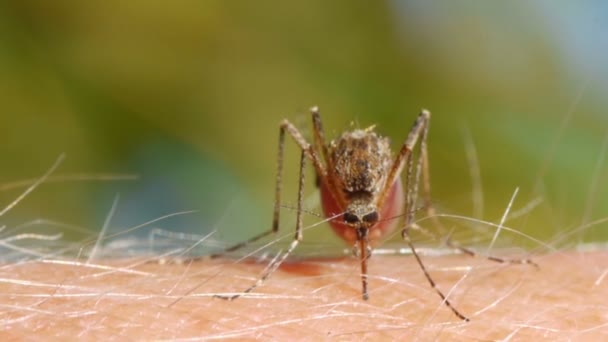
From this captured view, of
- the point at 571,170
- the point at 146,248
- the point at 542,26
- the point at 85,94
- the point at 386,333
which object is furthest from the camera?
the point at 542,26

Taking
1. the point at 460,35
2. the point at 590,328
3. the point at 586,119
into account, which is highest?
the point at 460,35

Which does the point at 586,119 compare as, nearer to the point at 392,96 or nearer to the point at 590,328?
the point at 392,96

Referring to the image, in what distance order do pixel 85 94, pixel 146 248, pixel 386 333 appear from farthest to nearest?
pixel 85 94, pixel 146 248, pixel 386 333

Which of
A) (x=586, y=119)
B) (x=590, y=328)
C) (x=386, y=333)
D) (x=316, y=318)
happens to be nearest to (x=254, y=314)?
(x=316, y=318)

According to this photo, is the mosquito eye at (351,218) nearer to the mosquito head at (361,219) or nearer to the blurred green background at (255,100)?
the mosquito head at (361,219)

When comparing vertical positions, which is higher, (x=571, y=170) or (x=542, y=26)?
(x=542, y=26)

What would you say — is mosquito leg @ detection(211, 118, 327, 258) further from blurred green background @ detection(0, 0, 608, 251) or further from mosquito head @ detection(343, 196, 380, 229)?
blurred green background @ detection(0, 0, 608, 251)

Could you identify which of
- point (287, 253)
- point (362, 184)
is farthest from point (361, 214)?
point (287, 253)
